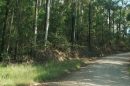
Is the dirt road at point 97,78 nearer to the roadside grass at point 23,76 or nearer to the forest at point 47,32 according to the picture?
the roadside grass at point 23,76

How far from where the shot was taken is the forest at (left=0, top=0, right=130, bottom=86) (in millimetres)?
29172

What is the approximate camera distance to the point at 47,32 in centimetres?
3156

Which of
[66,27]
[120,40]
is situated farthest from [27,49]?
[120,40]

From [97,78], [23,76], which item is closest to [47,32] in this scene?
[97,78]

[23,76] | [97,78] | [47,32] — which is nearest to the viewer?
[23,76]

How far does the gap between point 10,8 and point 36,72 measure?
13.9m

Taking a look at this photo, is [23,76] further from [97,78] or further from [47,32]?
[47,32]

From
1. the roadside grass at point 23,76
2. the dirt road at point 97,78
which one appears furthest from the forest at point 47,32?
the dirt road at point 97,78

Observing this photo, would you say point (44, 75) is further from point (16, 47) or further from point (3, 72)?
point (16, 47)

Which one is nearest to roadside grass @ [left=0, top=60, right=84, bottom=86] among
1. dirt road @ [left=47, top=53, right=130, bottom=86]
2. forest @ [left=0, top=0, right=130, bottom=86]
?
dirt road @ [left=47, top=53, right=130, bottom=86]

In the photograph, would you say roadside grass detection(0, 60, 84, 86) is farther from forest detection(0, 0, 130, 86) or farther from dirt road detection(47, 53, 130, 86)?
forest detection(0, 0, 130, 86)

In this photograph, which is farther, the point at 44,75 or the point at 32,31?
the point at 32,31

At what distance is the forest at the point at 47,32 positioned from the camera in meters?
29.2

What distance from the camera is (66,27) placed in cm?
4772
